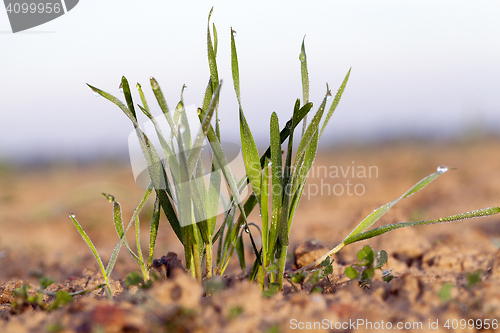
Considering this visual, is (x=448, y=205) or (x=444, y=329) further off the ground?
(x=444, y=329)

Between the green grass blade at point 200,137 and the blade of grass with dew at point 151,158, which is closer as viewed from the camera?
the green grass blade at point 200,137

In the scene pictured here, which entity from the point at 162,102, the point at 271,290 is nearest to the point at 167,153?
the point at 162,102

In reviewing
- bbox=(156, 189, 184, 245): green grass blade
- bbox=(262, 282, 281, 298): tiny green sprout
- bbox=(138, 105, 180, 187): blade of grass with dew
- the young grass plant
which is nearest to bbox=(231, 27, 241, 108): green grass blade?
the young grass plant

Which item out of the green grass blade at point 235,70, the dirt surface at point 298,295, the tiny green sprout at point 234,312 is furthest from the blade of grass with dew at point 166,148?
the tiny green sprout at point 234,312

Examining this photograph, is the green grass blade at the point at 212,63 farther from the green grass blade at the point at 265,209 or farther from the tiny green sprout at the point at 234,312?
the tiny green sprout at the point at 234,312

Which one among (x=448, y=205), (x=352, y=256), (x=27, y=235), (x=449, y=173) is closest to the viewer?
(x=352, y=256)

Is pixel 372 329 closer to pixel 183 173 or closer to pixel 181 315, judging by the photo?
pixel 181 315

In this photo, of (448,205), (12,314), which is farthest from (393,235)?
(448,205)

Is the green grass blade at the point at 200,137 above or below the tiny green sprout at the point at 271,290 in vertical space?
above

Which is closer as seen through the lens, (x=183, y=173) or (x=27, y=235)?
(x=183, y=173)

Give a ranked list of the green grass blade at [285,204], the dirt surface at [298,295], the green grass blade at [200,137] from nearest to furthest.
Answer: the dirt surface at [298,295], the green grass blade at [200,137], the green grass blade at [285,204]

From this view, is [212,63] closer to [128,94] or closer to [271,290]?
[128,94]
